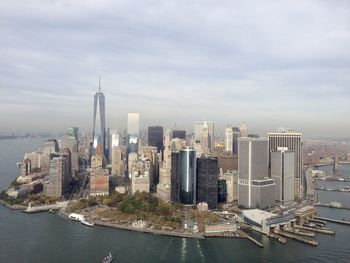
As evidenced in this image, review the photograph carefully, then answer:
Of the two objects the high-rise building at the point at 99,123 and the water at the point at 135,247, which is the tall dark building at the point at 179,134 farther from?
the water at the point at 135,247

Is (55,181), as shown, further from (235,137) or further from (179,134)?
(179,134)

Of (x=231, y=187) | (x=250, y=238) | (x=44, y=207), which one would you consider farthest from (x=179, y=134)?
(x=250, y=238)

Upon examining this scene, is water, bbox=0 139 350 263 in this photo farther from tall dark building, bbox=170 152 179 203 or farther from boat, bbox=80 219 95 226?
tall dark building, bbox=170 152 179 203

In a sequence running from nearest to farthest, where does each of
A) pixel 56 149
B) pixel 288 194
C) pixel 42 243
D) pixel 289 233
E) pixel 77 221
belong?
pixel 42 243 → pixel 289 233 → pixel 77 221 → pixel 288 194 → pixel 56 149

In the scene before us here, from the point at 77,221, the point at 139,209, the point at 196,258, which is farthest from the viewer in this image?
the point at 139,209

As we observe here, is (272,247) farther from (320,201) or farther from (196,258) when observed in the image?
(320,201)

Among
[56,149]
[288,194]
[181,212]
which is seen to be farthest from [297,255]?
[56,149]

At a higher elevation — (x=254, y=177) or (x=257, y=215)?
(x=254, y=177)
